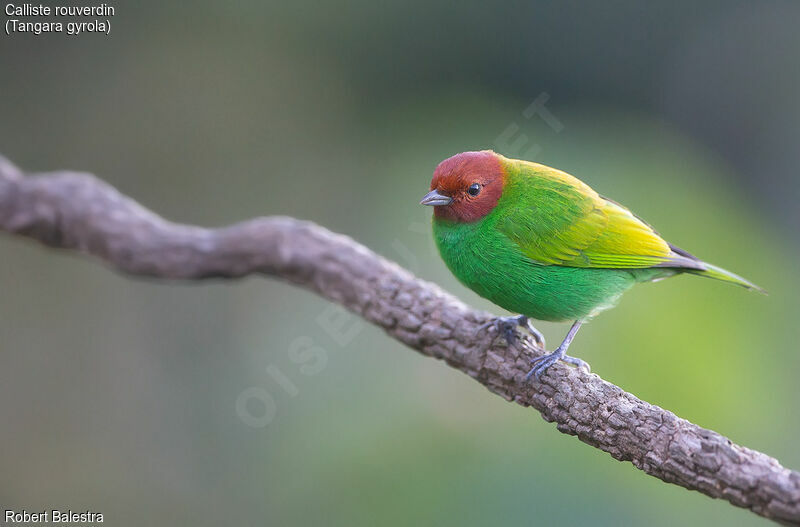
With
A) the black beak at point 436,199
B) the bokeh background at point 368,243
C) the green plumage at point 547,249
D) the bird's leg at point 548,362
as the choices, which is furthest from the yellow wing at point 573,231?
the bokeh background at point 368,243

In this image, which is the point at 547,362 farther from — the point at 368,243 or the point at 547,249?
the point at 368,243

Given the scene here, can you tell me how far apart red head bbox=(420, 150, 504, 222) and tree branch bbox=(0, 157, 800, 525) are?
0.44 meters

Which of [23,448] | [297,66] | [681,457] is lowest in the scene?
[23,448]

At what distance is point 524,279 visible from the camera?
10.3 feet

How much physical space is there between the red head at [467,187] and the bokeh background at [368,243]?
1.42 meters

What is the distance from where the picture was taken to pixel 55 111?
6.41 meters

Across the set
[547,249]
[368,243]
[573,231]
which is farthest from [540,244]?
[368,243]

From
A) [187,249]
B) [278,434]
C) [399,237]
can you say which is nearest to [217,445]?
[278,434]

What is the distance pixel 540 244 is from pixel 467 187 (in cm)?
39

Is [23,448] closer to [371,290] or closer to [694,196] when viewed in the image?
[371,290]

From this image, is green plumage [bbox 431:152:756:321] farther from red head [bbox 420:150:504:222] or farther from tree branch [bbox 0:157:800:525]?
tree branch [bbox 0:157:800:525]

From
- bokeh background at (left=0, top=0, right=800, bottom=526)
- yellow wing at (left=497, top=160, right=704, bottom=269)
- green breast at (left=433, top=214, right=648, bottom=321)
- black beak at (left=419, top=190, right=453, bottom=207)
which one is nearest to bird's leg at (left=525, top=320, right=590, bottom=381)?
green breast at (left=433, top=214, right=648, bottom=321)

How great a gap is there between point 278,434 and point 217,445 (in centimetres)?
57

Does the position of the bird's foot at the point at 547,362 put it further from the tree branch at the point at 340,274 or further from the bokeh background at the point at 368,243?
the bokeh background at the point at 368,243
